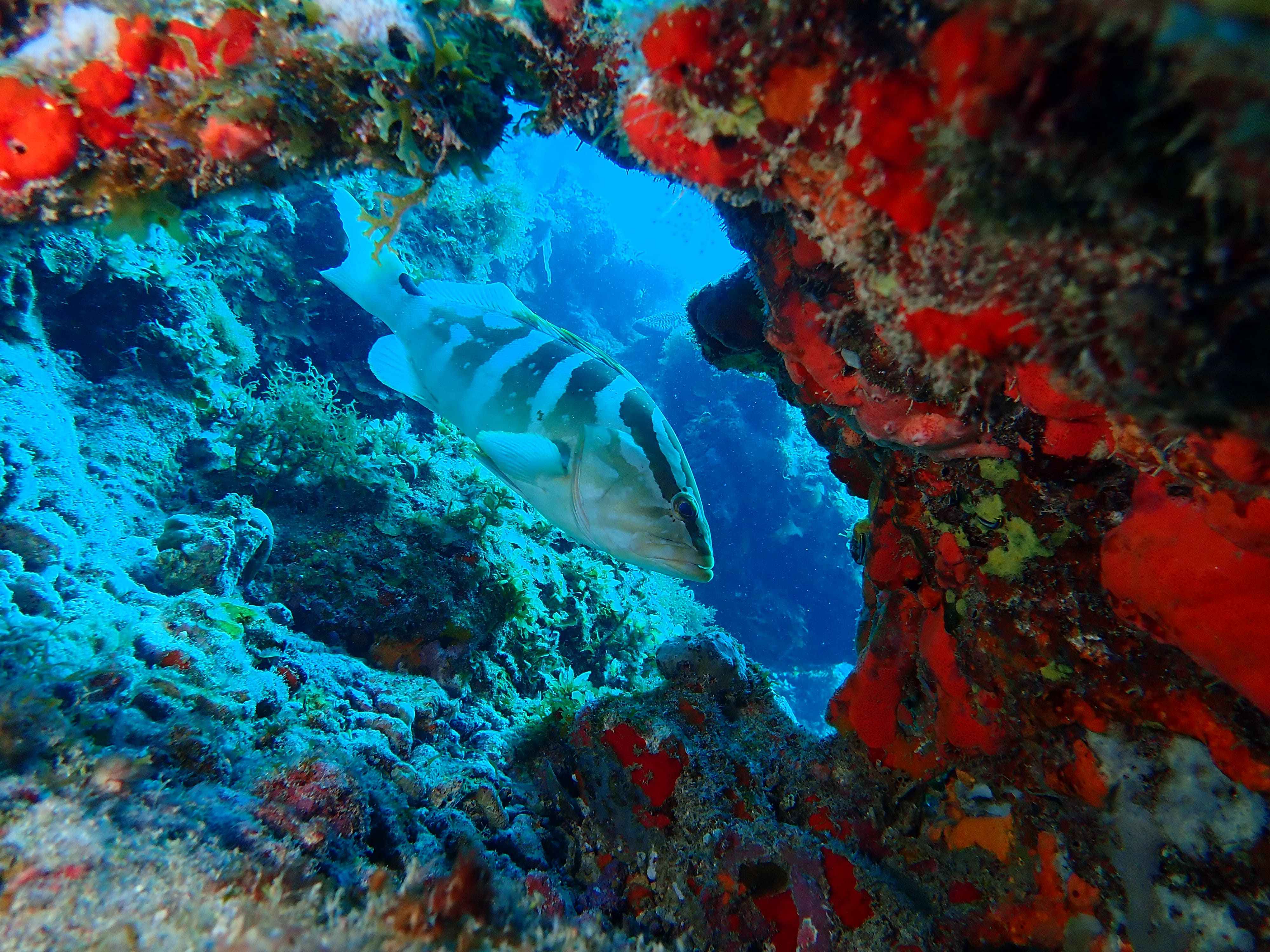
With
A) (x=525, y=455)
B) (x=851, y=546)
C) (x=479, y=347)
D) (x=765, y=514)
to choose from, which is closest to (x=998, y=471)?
(x=851, y=546)

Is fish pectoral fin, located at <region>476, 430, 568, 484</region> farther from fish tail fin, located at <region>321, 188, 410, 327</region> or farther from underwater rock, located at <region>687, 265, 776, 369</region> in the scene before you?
underwater rock, located at <region>687, 265, 776, 369</region>

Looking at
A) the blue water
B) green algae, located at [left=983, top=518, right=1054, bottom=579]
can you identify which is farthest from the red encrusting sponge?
the blue water

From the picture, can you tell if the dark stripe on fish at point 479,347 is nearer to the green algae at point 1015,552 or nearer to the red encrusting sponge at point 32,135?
the red encrusting sponge at point 32,135

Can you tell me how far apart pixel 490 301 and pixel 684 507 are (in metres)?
2.21

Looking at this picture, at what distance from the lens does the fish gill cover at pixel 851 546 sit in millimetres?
924

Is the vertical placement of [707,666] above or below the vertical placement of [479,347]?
below

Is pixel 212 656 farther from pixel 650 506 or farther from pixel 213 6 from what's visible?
pixel 213 6

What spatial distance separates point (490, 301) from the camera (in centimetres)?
383

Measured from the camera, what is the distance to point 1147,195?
82 centimetres

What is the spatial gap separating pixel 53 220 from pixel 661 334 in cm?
1877

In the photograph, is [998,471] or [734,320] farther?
[734,320]

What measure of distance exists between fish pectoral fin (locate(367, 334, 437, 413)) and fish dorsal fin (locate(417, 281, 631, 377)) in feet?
1.43

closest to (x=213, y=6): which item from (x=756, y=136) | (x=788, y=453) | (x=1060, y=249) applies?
(x=756, y=136)

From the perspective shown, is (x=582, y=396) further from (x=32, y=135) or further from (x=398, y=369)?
(x=32, y=135)
